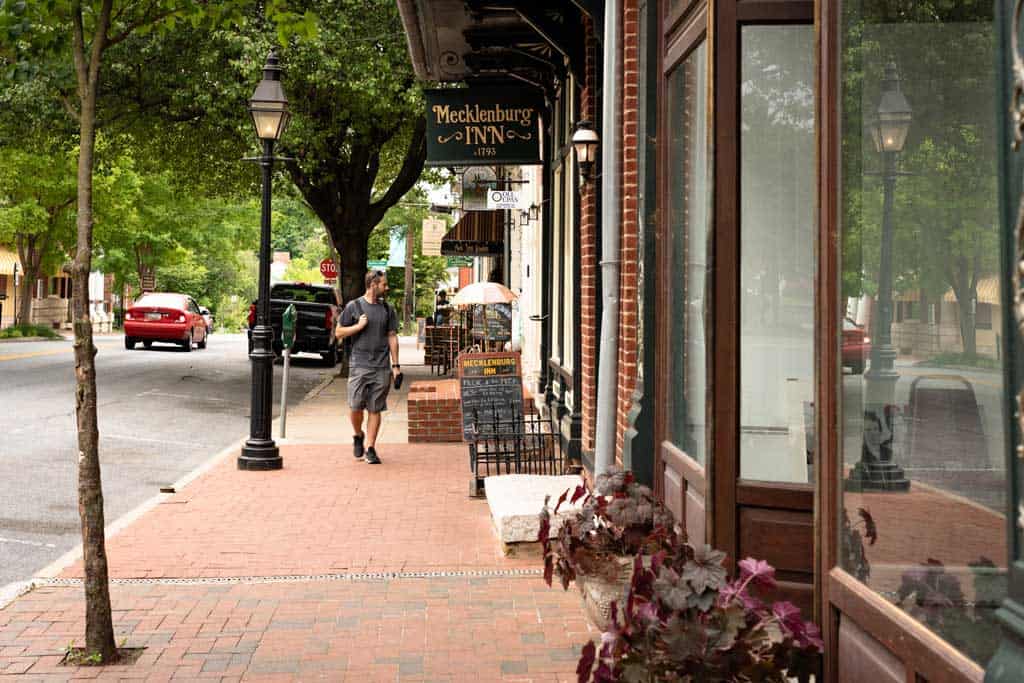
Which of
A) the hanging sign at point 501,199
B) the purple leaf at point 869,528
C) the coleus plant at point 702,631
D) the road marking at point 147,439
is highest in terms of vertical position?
the hanging sign at point 501,199

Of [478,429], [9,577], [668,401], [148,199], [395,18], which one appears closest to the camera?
[668,401]

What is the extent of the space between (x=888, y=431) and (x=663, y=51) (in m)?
3.71

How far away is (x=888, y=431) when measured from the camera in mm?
3314

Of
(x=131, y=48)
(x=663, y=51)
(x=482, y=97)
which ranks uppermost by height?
(x=131, y=48)

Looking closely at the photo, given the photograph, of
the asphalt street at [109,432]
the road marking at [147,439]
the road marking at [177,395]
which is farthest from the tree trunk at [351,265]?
the road marking at [147,439]

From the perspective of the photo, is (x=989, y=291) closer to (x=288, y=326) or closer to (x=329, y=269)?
(x=288, y=326)

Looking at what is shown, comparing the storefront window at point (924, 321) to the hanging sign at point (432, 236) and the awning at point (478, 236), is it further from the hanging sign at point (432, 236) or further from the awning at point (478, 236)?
the hanging sign at point (432, 236)

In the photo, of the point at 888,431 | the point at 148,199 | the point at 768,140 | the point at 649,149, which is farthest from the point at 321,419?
the point at 148,199

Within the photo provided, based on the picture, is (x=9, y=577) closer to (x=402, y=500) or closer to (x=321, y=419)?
(x=402, y=500)

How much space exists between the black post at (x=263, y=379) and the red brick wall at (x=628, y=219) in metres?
5.02

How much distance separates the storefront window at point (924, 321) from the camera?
273 cm

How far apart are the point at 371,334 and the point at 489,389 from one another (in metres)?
1.86

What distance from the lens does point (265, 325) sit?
40.4 feet

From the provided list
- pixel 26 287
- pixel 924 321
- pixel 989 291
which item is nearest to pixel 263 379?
pixel 924 321
